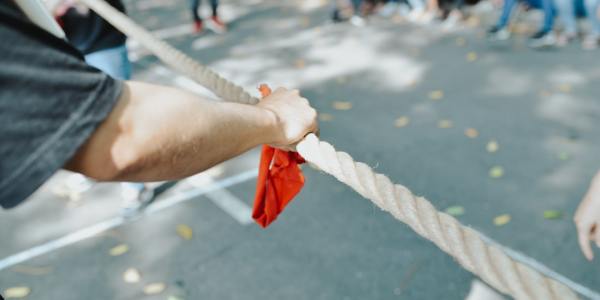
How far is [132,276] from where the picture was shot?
2.88 m

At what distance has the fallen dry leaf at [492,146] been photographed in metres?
3.84

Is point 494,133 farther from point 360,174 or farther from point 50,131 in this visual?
point 50,131

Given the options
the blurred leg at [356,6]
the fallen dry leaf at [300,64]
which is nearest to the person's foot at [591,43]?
the blurred leg at [356,6]

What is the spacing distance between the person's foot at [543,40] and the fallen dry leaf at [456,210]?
3613mm

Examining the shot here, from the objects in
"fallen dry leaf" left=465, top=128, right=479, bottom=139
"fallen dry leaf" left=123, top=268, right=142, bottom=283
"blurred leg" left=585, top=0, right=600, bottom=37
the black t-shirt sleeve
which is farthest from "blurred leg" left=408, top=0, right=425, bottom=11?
the black t-shirt sleeve

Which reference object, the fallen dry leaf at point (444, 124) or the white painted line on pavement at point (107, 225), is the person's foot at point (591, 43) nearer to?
the fallen dry leaf at point (444, 124)

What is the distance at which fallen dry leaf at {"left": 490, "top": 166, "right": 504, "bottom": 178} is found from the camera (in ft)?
11.5

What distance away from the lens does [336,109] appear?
4.75 metres

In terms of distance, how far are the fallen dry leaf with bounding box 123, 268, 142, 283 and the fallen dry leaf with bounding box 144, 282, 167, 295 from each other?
0.10 metres

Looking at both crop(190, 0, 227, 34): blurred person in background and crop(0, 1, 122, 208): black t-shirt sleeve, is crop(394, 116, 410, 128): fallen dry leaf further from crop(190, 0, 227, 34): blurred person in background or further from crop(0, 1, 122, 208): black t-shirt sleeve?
crop(190, 0, 227, 34): blurred person in background

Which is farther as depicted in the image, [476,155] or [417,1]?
[417,1]

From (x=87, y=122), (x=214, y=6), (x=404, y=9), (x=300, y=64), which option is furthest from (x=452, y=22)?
(x=87, y=122)

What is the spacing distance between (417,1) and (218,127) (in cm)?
702

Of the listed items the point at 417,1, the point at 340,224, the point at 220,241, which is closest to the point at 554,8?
the point at 417,1
